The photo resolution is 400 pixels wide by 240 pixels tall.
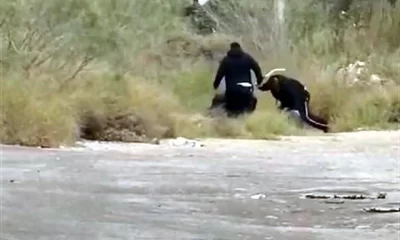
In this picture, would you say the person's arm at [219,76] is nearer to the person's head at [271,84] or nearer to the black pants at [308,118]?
the person's head at [271,84]

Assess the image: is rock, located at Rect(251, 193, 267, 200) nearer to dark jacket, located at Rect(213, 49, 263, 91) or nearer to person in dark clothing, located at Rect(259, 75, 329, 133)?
person in dark clothing, located at Rect(259, 75, 329, 133)

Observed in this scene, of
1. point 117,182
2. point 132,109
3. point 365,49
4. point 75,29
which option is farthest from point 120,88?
point 365,49

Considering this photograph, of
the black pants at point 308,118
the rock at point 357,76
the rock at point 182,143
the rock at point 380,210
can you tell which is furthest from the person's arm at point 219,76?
the rock at point 380,210

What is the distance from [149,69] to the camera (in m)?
18.6

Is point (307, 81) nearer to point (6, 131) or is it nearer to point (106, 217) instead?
point (6, 131)

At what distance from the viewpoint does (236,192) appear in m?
7.90

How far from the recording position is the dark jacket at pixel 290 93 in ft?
54.7

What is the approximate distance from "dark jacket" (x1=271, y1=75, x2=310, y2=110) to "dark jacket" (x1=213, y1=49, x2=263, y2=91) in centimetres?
43

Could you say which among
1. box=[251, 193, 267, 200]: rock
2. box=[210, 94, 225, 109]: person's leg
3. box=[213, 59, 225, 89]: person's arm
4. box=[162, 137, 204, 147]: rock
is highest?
box=[251, 193, 267, 200]: rock

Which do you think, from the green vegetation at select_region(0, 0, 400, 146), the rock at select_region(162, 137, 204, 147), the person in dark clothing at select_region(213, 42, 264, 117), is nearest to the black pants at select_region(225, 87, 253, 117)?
the person in dark clothing at select_region(213, 42, 264, 117)

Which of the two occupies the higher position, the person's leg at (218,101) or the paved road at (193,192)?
the paved road at (193,192)

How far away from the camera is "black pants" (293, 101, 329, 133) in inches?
651

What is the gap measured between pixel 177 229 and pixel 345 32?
19.8 m

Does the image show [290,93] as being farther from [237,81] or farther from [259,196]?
[259,196]
